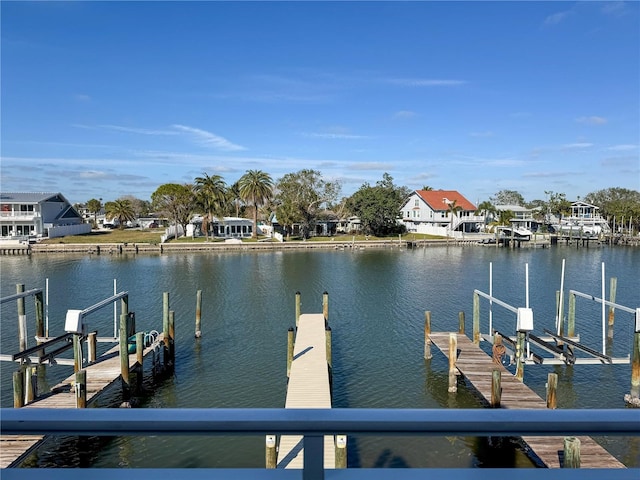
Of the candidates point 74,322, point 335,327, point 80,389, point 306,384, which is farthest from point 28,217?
point 306,384

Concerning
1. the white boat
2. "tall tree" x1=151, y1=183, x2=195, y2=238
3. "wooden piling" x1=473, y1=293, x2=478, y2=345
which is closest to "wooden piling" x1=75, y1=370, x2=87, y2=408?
"wooden piling" x1=473, y1=293, x2=478, y2=345

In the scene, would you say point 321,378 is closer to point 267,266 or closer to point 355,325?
point 355,325

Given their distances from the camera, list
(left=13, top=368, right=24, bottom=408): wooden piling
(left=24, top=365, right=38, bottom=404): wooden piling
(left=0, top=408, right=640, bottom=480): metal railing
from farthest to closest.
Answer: (left=24, top=365, right=38, bottom=404): wooden piling < (left=13, top=368, right=24, bottom=408): wooden piling < (left=0, top=408, right=640, bottom=480): metal railing

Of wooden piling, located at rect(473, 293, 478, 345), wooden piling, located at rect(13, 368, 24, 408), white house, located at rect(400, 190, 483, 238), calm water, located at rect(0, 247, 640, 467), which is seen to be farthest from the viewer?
white house, located at rect(400, 190, 483, 238)

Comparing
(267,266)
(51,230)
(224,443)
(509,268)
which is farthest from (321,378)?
(51,230)

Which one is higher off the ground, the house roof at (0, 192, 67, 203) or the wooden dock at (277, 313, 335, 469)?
the house roof at (0, 192, 67, 203)

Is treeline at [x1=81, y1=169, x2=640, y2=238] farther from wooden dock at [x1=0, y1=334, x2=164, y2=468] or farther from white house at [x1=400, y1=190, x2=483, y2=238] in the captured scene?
wooden dock at [x1=0, y1=334, x2=164, y2=468]

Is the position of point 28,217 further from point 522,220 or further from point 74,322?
point 522,220

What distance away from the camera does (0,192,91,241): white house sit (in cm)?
7231

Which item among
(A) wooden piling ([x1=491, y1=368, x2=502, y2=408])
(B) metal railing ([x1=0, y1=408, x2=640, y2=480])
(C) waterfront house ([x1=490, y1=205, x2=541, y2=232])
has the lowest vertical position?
(A) wooden piling ([x1=491, y1=368, x2=502, y2=408])

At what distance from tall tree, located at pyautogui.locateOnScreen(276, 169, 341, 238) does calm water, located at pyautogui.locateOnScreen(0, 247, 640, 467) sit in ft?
60.8

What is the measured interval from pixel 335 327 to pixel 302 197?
59015 mm

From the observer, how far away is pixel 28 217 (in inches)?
2852

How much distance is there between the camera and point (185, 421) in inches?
70.9
